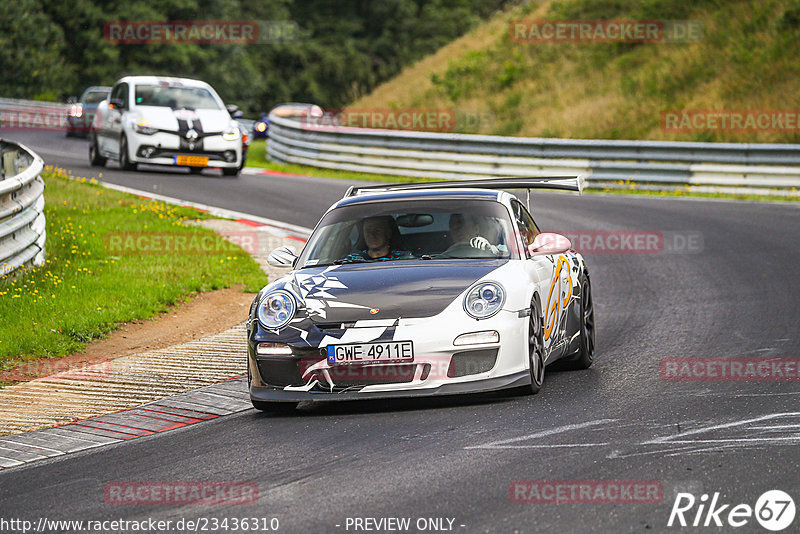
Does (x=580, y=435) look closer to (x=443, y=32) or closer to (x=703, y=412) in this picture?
(x=703, y=412)

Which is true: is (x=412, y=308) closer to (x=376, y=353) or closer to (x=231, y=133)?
(x=376, y=353)

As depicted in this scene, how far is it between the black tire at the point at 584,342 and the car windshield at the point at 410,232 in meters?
1.07

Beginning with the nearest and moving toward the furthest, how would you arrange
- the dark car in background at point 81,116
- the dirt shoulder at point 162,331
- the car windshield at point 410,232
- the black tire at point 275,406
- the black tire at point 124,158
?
the black tire at point 275,406
the car windshield at point 410,232
the dirt shoulder at point 162,331
the black tire at point 124,158
the dark car in background at point 81,116

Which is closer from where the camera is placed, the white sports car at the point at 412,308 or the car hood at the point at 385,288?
the white sports car at the point at 412,308

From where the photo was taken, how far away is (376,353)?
23.3 ft

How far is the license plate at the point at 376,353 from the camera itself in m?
7.11

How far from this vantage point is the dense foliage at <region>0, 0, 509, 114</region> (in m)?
53.9

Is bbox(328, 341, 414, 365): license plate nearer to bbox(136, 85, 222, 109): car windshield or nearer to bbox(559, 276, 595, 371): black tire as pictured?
bbox(559, 276, 595, 371): black tire

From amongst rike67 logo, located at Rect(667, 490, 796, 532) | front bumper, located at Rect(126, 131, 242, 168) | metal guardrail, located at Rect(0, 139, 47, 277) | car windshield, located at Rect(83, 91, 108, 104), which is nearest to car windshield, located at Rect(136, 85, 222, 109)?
front bumper, located at Rect(126, 131, 242, 168)

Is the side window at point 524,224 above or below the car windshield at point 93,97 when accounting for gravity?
below

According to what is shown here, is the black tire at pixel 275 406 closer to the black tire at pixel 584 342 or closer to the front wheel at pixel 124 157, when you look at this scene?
the black tire at pixel 584 342

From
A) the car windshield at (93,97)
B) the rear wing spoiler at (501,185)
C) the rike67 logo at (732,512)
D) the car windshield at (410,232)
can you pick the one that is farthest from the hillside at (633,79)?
the rike67 logo at (732,512)

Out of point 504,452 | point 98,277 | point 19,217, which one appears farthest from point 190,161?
point 504,452

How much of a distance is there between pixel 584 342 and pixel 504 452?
2852mm
